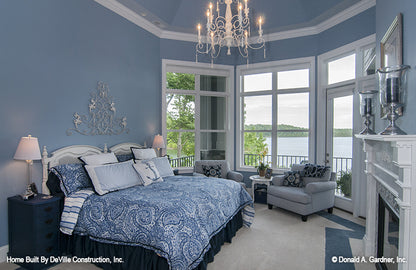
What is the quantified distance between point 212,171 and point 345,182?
254 cm

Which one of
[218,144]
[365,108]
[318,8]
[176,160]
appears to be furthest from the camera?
[218,144]

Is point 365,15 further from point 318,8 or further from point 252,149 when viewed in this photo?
point 252,149

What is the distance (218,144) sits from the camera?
5.69 m

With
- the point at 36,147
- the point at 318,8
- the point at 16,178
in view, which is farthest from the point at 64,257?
the point at 318,8

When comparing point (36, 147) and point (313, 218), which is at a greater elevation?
point (36, 147)

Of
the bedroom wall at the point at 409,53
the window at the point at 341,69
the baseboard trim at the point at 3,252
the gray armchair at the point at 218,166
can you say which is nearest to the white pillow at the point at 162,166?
the gray armchair at the point at 218,166

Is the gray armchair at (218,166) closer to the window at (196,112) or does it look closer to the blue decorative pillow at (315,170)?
the window at (196,112)

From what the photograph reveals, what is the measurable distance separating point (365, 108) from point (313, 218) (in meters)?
2.12

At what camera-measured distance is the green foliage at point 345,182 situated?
14.2ft

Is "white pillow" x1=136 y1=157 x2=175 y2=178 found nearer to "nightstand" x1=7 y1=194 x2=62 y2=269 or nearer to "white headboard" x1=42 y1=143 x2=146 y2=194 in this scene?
"white headboard" x1=42 y1=143 x2=146 y2=194

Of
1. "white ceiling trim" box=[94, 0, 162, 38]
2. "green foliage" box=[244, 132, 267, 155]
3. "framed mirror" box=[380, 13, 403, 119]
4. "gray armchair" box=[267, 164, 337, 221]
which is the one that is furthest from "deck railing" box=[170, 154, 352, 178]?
"white ceiling trim" box=[94, 0, 162, 38]

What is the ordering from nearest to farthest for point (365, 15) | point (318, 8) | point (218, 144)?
point (365, 15)
point (318, 8)
point (218, 144)

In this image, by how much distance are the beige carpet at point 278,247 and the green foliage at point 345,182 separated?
48cm

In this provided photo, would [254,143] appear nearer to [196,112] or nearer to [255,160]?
[255,160]
